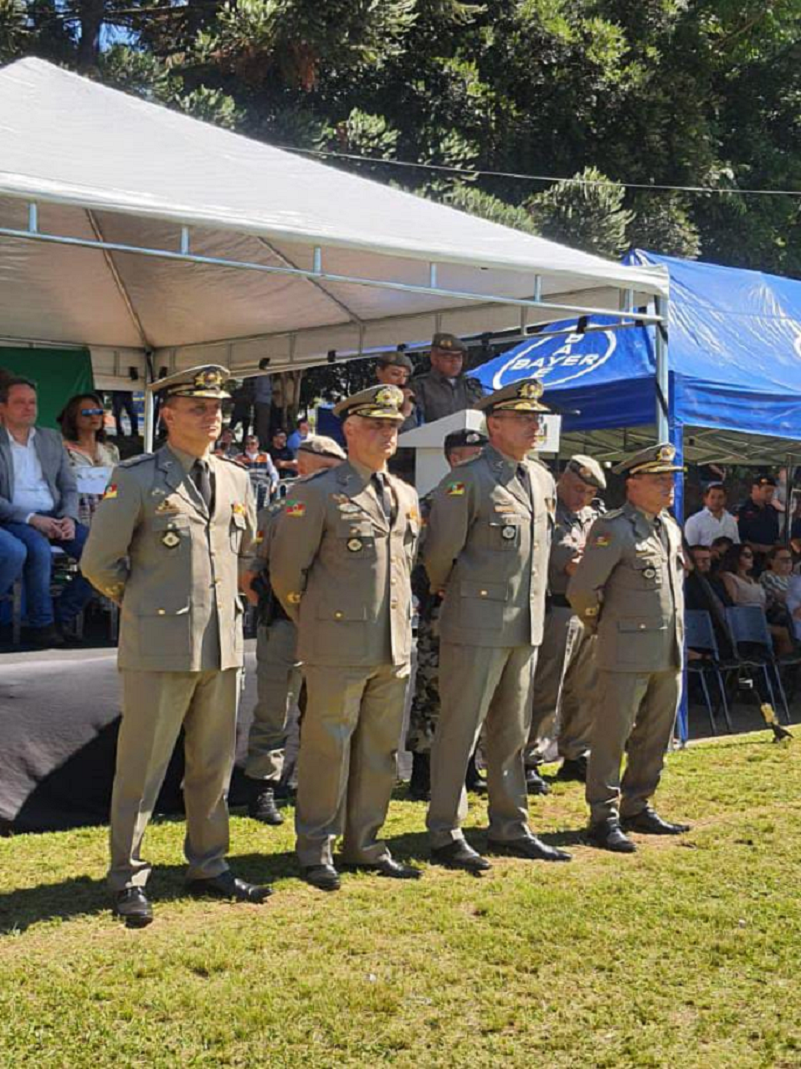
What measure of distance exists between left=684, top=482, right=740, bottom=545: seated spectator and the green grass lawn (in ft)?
21.1

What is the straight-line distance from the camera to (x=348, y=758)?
5.43 metres

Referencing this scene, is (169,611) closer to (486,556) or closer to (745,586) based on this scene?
(486,556)

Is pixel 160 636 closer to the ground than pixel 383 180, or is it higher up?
closer to the ground

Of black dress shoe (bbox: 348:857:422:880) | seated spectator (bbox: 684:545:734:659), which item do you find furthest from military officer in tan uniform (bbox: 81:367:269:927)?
seated spectator (bbox: 684:545:734:659)

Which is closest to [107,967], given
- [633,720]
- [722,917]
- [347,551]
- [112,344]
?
[347,551]

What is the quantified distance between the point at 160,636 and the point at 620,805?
2785 millimetres

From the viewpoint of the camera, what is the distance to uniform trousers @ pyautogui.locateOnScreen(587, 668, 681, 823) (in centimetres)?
612

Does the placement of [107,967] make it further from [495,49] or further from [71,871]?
[495,49]

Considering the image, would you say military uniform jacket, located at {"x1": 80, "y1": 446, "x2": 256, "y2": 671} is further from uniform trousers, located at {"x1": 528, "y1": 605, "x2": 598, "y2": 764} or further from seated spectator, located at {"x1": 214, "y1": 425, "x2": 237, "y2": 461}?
seated spectator, located at {"x1": 214, "y1": 425, "x2": 237, "y2": 461}

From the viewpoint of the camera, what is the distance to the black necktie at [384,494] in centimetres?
544

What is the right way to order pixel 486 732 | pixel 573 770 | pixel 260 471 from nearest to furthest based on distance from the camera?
1. pixel 486 732
2. pixel 573 770
3. pixel 260 471

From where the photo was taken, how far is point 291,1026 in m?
3.94

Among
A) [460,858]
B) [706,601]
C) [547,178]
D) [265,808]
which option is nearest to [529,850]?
[460,858]

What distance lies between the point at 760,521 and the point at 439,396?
572 centimetres
